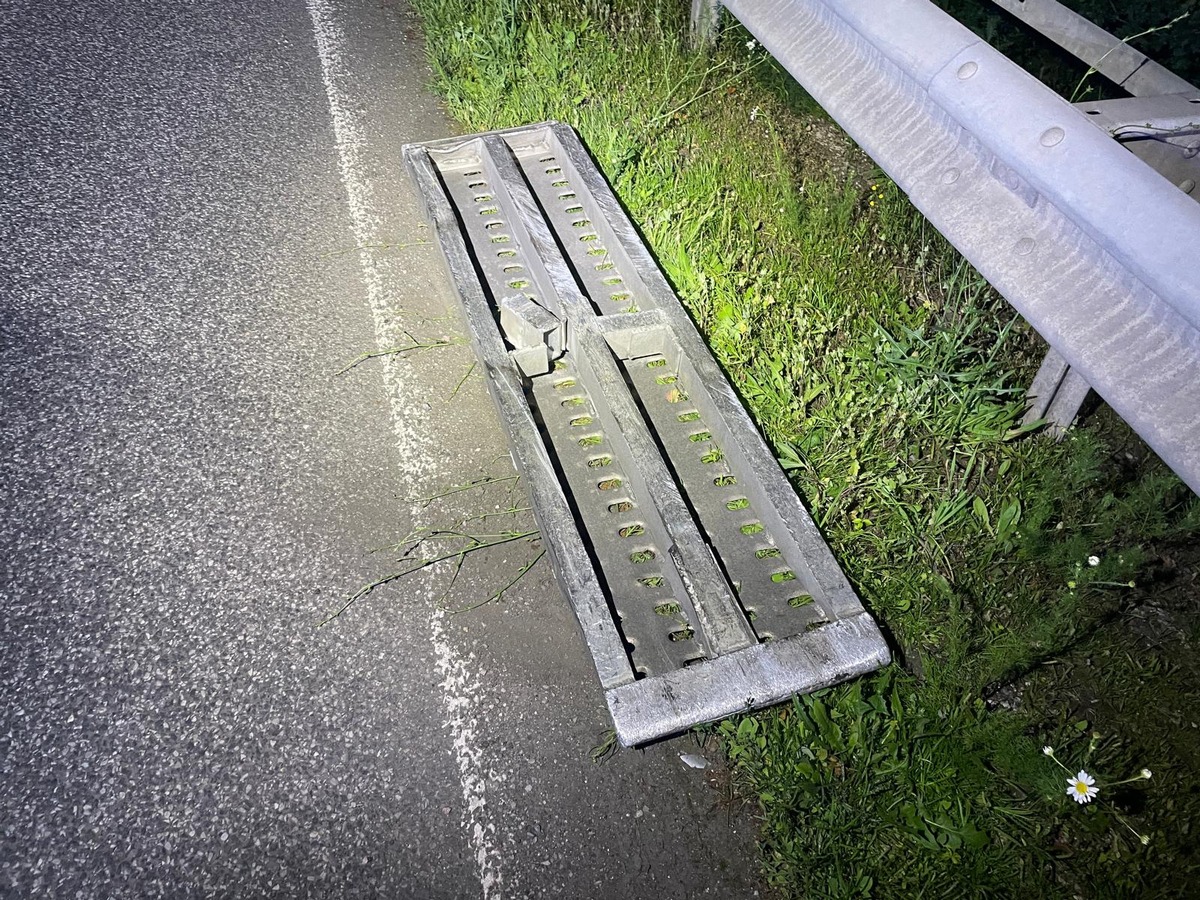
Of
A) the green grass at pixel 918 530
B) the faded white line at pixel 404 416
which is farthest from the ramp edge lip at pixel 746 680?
the faded white line at pixel 404 416

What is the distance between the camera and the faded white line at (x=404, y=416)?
2.07m

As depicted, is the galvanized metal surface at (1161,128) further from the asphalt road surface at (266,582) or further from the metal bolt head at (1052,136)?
the asphalt road surface at (266,582)

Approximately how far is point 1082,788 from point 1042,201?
137cm

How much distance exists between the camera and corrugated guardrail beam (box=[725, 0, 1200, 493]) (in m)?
1.62

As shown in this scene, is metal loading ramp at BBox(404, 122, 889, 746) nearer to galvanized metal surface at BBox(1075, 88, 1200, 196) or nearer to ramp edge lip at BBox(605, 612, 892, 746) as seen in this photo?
ramp edge lip at BBox(605, 612, 892, 746)

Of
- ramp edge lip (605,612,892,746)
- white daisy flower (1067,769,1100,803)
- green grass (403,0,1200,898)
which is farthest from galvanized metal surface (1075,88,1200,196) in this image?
white daisy flower (1067,769,1100,803)

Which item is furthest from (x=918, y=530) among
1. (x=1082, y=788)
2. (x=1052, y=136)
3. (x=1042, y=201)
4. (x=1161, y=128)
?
(x=1161, y=128)

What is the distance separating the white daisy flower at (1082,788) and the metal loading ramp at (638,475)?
495mm

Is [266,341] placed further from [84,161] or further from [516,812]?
[516,812]

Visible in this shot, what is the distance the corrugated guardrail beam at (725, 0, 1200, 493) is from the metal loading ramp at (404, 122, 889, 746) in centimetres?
85

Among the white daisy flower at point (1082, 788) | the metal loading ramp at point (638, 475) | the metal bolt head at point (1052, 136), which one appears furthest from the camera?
the metal loading ramp at point (638, 475)

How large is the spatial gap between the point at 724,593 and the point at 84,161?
3.64 m

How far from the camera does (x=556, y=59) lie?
174 inches

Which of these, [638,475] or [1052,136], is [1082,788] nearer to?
[638,475]
